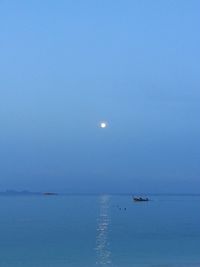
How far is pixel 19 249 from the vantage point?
3838 cm

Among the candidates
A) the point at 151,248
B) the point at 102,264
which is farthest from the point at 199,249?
the point at 102,264

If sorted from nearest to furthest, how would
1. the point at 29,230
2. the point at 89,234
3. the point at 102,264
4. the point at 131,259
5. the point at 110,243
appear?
the point at 102,264, the point at 131,259, the point at 110,243, the point at 89,234, the point at 29,230

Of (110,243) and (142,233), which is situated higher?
(142,233)

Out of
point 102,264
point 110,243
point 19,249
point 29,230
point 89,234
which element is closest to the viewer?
point 102,264

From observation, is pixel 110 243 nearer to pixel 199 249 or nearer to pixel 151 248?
pixel 151 248

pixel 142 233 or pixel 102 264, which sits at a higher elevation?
pixel 142 233

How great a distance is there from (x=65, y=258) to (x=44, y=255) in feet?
7.24

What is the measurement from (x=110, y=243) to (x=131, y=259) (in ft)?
30.8

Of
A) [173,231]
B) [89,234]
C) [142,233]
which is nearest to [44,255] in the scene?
[89,234]

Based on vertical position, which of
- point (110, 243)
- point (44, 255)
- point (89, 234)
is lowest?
A: point (44, 255)

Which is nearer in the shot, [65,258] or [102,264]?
[102,264]

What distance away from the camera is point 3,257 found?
34.0 metres

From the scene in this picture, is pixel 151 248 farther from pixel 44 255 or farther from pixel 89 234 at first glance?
pixel 89 234

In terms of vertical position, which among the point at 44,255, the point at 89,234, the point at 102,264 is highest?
the point at 89,234
